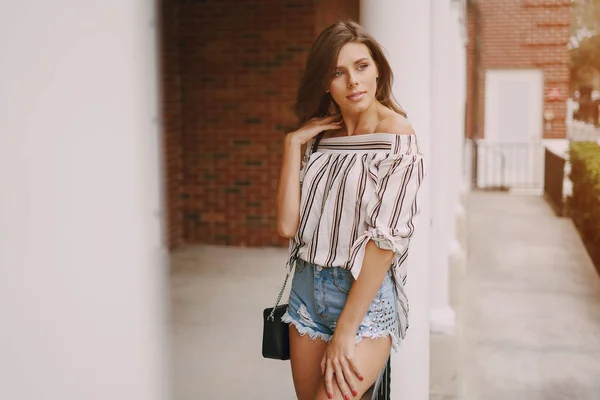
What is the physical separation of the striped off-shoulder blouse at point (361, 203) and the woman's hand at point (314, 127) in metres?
0.15

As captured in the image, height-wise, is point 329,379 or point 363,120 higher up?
point 363,120

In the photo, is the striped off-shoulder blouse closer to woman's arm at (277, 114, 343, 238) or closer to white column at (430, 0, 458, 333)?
woman's arm at (277, 114, 343, 238)

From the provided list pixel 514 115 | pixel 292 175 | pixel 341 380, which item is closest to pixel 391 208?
pixel 292 175

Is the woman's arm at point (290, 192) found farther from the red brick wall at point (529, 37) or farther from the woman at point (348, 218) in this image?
the red brick wall at point (529, 37)

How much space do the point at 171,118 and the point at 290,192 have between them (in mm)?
7432

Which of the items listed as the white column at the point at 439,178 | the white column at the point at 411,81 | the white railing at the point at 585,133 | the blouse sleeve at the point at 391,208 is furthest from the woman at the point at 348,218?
the white railing at the point at 585,133

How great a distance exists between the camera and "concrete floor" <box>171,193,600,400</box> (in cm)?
498

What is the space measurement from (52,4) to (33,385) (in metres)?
0.29

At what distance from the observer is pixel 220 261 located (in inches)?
354

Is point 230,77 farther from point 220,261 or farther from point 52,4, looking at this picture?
point 52,4

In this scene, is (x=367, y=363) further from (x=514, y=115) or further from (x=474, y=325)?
(x=514, y=115)

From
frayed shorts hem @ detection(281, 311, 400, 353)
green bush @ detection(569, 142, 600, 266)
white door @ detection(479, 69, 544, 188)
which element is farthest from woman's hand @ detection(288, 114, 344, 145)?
white door @ detection(479, 69, 544, 188)

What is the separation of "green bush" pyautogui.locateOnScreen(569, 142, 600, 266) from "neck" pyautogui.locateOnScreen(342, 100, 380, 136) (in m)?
7.21

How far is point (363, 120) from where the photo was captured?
236 centimetres
